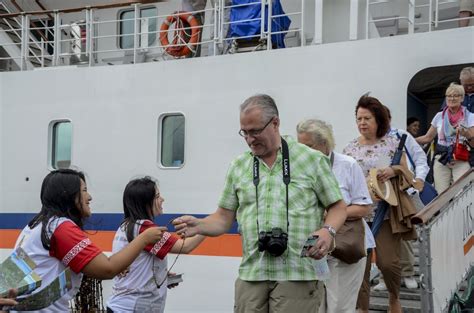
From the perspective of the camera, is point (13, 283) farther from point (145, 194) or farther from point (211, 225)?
point (145, 194)

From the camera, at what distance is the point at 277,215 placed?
301 centimetres

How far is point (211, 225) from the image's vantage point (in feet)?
10.6

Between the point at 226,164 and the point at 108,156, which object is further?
the point at 108,156

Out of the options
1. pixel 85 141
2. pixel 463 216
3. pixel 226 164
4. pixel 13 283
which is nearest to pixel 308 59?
pixel 226 164

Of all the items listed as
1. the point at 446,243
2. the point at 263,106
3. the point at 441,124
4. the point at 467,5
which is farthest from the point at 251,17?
the point at 263,106

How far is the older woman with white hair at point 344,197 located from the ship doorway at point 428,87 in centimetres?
318

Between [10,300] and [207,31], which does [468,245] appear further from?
[207,31]

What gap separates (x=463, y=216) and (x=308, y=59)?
267 centimetres

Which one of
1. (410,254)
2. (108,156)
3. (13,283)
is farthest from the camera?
(108,156)

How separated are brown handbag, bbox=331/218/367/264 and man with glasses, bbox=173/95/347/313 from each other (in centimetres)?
80

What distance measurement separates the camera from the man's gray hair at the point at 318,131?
386 cm

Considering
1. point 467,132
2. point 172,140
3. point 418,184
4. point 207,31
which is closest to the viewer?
point 418,184

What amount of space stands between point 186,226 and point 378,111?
208cm

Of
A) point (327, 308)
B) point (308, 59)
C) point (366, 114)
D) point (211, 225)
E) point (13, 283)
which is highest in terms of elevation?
point (308, 59)
